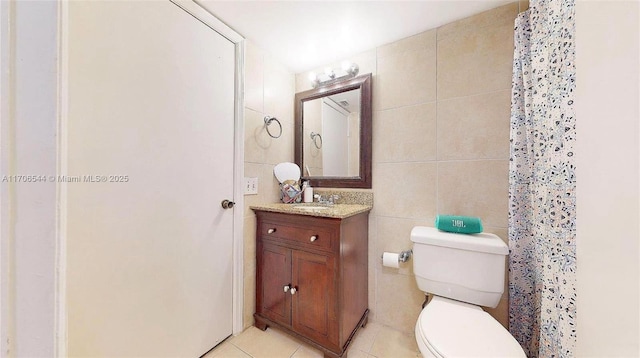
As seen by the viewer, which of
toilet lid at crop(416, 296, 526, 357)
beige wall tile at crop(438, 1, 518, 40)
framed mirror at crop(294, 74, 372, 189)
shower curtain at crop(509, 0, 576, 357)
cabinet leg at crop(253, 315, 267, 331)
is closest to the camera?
shower curtain at crop(509, 0, 576, 357)

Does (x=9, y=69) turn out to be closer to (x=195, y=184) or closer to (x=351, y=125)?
(x=195, y=184)

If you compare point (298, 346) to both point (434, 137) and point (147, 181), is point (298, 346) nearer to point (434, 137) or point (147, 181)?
point (147, 181)

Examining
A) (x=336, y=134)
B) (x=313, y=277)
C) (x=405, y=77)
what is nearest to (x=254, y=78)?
(x=336, y=134)

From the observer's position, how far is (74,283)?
0.86 meters

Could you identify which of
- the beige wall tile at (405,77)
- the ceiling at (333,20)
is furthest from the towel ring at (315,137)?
the ceiling at (333,20)

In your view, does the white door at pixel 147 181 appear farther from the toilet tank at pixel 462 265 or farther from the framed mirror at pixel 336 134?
the toilet tank at pixel 462 265

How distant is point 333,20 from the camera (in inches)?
54.1

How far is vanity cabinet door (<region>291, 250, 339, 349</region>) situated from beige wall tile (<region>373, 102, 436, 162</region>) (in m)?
0.84

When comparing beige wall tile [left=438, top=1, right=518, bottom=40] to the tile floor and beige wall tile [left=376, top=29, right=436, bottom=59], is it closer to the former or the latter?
beige wall tile [left=376, top=29, right=436, bottom=59]

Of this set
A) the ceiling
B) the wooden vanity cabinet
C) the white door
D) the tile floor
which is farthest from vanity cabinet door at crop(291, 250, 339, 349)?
the ceiling

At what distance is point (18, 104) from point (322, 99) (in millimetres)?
1641

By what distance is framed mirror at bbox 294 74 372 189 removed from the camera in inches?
65.0

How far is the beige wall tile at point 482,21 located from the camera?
1247mm

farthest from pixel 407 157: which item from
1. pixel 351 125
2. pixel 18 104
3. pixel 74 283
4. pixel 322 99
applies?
pixel 74 283
